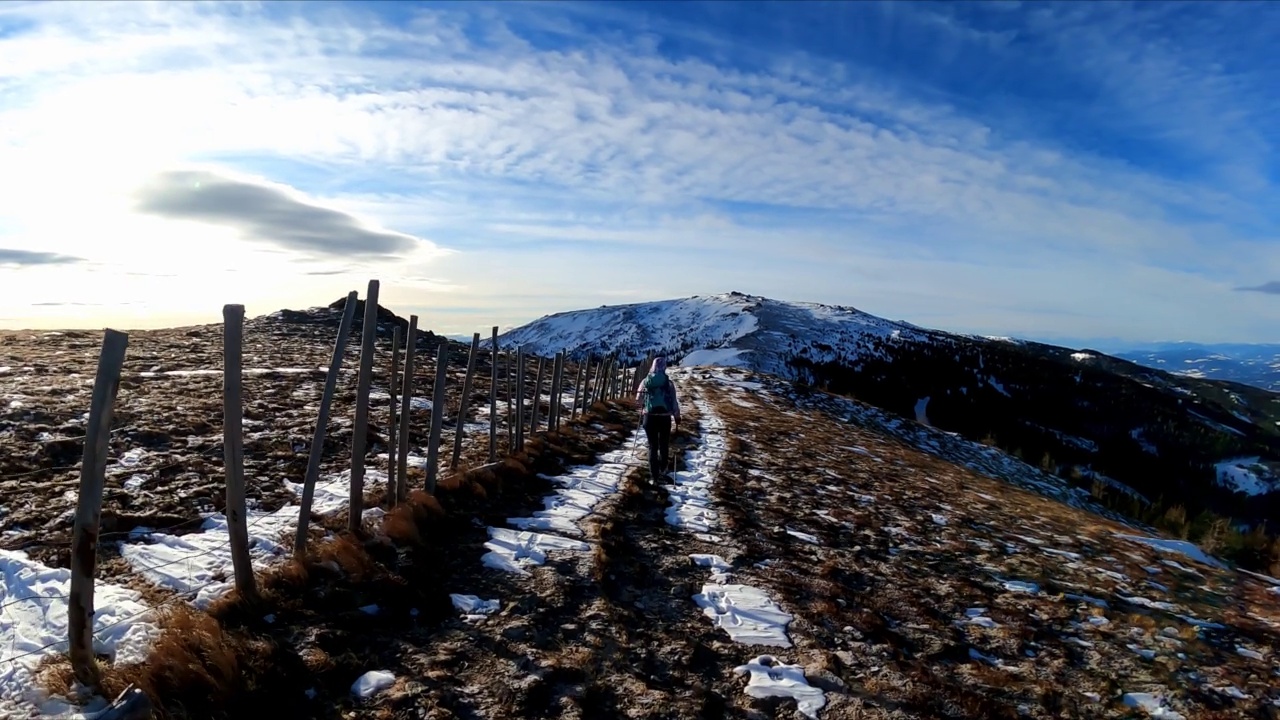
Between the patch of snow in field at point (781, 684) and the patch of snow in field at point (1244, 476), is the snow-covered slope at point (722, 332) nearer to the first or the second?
the patch of snow in field at point (1244, 476)

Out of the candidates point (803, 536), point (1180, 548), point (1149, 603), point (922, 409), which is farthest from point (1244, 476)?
point (803, 536)

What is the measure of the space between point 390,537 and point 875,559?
6.98m

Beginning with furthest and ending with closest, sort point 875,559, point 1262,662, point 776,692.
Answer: point 875,559 → point 1262,662 → point 776,692

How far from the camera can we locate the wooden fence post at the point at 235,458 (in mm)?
5801

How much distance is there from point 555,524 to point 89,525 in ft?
19.5

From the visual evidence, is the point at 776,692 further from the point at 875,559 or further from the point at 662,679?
the point at 875,559

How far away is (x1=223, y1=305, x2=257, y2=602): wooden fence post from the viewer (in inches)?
228

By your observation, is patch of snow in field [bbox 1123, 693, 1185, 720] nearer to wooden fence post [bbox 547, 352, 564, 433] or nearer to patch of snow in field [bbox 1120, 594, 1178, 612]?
patch of snow in field [bbox 1120, 594, 1178, 612]

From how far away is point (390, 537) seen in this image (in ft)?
25.9

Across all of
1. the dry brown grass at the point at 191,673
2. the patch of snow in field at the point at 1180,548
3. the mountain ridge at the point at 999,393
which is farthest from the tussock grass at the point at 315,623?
the mountain ridge at the point at 999,393

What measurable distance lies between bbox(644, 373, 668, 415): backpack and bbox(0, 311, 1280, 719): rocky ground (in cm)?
147

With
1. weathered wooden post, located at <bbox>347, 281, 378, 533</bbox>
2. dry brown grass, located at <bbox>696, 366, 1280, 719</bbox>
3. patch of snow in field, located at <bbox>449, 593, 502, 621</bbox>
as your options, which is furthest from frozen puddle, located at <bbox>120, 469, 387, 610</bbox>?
dry brown grass, located at <bbox>696, 366, 1280, 719</bbox>

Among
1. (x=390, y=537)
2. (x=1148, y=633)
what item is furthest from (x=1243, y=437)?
(x=390, y=537)

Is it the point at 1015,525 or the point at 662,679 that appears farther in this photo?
the point at 1015,525
